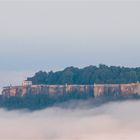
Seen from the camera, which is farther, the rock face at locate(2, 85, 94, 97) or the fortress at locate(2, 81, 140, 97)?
the rock face at locate(2, 85, 94, 97)

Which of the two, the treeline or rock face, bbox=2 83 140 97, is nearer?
rock face, bbox=2 83 140 97

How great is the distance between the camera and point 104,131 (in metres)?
67.9

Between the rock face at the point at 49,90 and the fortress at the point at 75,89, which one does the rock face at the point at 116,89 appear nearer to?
the fortress at the point at 75,89

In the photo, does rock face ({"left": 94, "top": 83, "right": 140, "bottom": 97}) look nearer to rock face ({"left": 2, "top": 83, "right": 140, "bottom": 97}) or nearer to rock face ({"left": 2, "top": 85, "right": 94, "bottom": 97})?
rock face ({"left": 2, "top": 83, "right": 140, "bottom": 97})

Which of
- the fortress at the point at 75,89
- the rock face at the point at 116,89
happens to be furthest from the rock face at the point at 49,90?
the rock face at the point at 116,89

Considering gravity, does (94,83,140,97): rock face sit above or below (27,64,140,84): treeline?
below

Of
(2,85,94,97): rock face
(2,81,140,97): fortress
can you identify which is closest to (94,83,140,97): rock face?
(2,81,140,97): fortress

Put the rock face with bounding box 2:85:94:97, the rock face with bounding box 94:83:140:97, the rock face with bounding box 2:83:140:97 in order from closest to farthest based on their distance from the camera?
the rock face with bounding box 94:83:140:97 → the rock face with bounding box 2:83:140:97 → the rock face with bounding box 2:85:94:97

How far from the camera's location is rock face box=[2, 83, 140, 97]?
8456 centimetres

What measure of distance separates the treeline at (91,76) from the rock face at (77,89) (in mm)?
754

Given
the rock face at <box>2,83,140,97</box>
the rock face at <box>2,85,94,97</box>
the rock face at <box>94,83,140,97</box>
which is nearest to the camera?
the rock face at <box>94,83,140,97</box>

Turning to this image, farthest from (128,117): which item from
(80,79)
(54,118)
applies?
(80,79)

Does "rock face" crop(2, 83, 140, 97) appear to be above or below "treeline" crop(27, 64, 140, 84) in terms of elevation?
below

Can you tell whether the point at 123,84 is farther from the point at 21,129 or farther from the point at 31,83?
the point at 21,129
